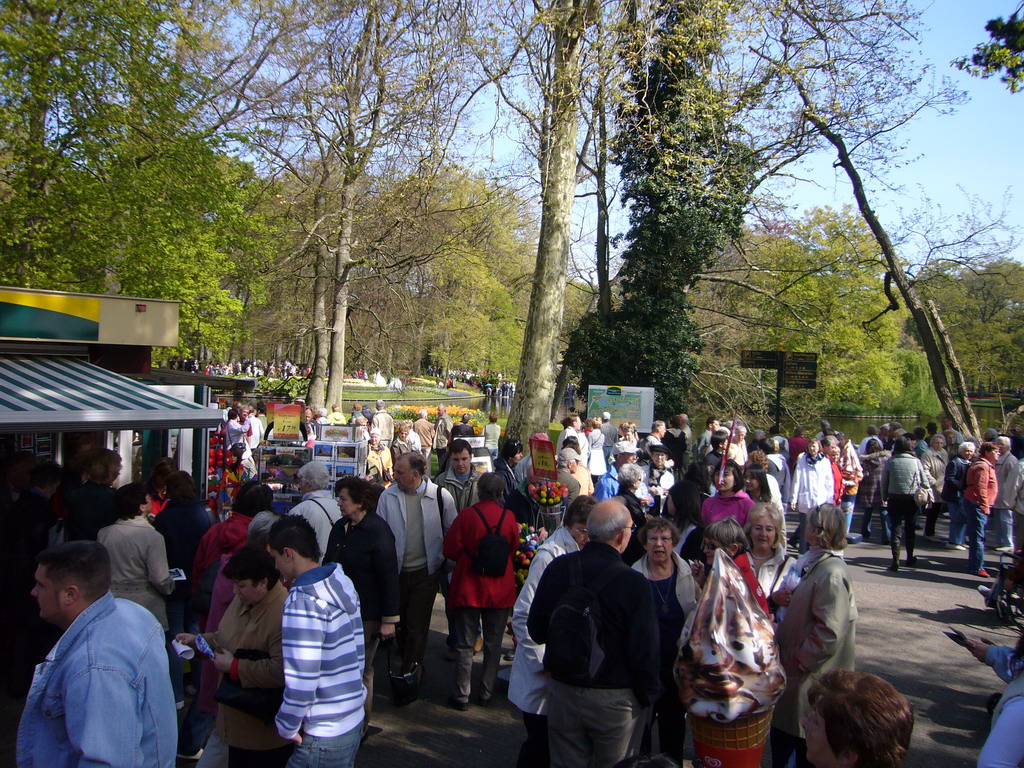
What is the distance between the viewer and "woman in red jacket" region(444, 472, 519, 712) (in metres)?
5.78

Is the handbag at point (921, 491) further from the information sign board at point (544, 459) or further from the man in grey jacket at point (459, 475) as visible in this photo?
the man in grey jacket at point (459, 475)

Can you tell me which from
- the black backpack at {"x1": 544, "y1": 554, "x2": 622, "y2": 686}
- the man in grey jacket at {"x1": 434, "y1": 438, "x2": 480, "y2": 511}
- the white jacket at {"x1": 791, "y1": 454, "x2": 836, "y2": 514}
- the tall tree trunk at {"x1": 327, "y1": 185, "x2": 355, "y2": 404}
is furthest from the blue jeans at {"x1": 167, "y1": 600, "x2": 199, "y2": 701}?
the tall tree trunk at {"x1": 327, "y1": 185, "x2": 355, "y2": 404}

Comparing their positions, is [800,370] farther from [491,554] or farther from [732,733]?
[732,733]

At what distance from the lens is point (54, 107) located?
1405 cm

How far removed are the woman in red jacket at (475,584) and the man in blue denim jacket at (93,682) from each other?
3.14 meters

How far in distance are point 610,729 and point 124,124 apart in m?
14.8

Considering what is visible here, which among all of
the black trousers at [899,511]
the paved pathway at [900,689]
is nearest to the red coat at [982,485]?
the black trousers at [899,511]

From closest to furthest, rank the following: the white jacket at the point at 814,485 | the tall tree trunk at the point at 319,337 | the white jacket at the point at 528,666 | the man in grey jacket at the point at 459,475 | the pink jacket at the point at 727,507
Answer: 1. the white jacket at the point at 528,666
2. the pink jacket at the point at 727,507
3. the man in grey jacket at the point at 459,475
4. the white jacket at the point at 814,485
5. the tall tree trunk at the point at 319,337

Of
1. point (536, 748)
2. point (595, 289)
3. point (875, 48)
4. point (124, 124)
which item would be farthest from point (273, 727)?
point (595, 289)

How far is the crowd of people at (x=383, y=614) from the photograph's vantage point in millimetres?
2590

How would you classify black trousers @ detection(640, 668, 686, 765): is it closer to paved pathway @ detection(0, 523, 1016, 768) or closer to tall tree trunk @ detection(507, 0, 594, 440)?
paved pathway @ detection(0, 523, 1016, 768)

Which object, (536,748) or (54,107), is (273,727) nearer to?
(536,748)

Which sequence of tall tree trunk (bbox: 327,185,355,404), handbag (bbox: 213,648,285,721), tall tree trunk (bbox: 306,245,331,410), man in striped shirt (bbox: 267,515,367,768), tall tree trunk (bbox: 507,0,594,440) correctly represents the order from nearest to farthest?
man in striped shirt (bbox: 267,515,367,768) < handbag (bbox: 213,648,285,721) < tall tree trunk (bbox: 507,0,594,440) < tall tree trunk (bbox: 327,185,355,404) < tall tree trunk (bbox: 306,245,331,410)

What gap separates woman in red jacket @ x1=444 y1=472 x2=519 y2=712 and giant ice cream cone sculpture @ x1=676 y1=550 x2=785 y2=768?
2.40 metres
